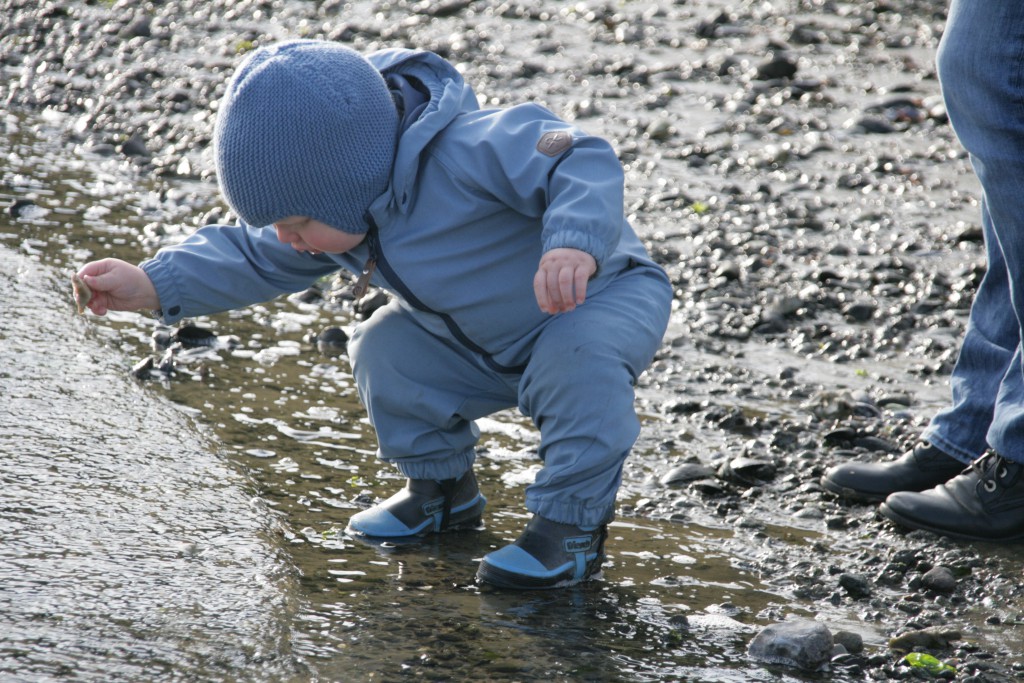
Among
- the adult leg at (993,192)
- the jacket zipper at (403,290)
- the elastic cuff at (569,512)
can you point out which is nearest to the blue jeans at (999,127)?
the adult leg at (993,192)

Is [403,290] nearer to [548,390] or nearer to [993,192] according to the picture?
[548,390]

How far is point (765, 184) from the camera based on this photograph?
5.73 metres

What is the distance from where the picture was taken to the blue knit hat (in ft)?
8.20

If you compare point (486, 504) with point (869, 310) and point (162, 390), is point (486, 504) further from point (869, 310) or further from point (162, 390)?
point (869, 310)

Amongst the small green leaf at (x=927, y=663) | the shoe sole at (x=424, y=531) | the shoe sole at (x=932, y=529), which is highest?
the small green leaf at (x=927, y=663)

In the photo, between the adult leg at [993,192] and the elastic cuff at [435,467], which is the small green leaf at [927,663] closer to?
the adult leg at [993,192]

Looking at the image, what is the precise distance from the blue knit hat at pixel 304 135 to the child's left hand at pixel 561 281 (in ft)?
1.60

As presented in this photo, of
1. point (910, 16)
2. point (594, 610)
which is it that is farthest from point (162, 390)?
point (910, 16)

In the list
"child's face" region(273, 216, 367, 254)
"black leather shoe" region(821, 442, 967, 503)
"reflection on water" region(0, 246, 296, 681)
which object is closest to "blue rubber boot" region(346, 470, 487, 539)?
"reflection on water" region(0, 246, 296, 681)

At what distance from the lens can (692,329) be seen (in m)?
4.30

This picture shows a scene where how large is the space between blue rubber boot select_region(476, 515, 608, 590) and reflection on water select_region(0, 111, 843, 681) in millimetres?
36

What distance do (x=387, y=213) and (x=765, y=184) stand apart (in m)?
3.41

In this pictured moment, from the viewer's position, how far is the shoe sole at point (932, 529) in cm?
299

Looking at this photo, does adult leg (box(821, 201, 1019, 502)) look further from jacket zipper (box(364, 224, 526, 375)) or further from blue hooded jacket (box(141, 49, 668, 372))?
jacket zipper (box(364, 224, 526, 375))
